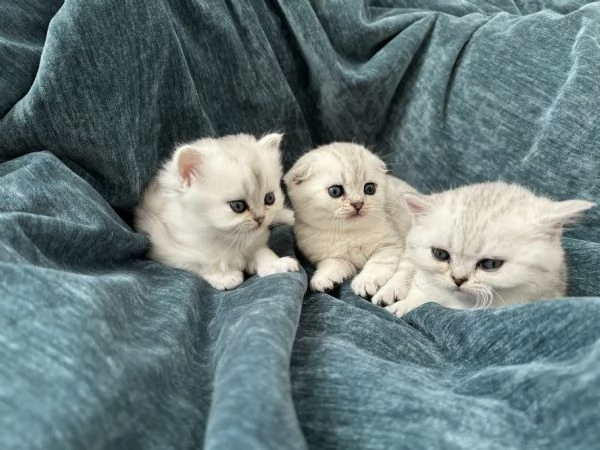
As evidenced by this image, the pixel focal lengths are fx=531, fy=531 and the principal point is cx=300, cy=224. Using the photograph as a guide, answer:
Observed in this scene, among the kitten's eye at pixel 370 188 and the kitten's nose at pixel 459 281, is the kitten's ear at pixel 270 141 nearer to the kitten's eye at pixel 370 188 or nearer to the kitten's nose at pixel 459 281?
the kitten's eye at pixel 370 188

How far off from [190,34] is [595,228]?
3.99ft

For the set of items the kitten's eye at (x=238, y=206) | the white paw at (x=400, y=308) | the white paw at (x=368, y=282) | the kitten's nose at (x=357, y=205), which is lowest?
the white paw at (x=368, y=282)

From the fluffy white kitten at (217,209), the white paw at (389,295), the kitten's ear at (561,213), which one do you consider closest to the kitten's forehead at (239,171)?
the fluffy white kitten at (217,209)

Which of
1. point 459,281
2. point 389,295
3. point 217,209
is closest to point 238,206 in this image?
point 217,209

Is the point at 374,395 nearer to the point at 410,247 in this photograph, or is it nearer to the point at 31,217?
the point at 410,247

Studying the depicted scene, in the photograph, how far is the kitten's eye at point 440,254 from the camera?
1268mm

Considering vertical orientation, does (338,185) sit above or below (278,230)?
above

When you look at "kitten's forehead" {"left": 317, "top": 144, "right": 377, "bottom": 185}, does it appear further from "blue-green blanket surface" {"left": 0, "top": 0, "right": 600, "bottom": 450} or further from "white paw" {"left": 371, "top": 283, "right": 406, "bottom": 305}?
"white paw" {"left": 371, "top": 283, "right": 406, "bottom": 305}

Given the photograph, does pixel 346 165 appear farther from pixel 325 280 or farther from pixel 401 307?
pixel 401 307

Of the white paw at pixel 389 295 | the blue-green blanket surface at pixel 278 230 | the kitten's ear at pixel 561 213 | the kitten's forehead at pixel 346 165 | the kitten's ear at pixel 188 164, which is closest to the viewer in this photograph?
the blue-green blanket surface at pixel 278 230

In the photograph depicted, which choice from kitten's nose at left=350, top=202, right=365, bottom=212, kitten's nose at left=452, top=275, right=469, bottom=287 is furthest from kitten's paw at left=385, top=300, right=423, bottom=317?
kitten's nose at left=350, top=202, right=365, bottom=212

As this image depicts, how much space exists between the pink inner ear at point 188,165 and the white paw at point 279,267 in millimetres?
281

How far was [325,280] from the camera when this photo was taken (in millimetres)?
1398

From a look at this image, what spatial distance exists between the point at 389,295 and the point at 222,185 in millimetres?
503
